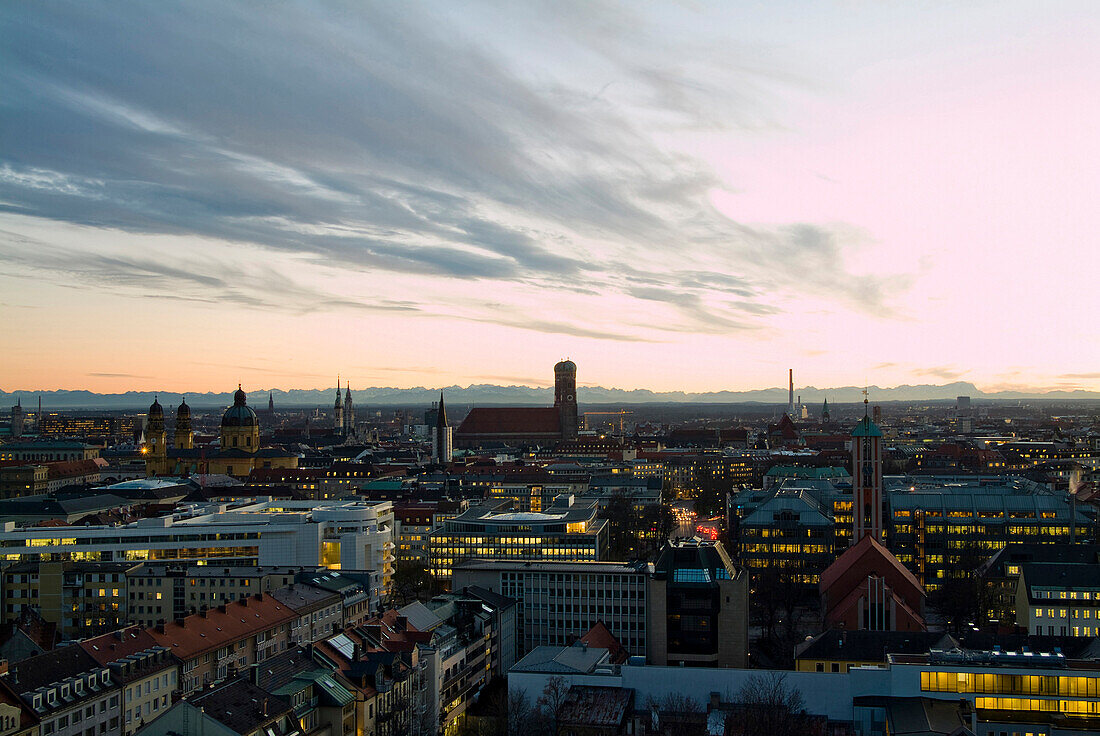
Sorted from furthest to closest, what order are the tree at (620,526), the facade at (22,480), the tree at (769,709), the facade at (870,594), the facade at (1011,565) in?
the facade at (22,480), the tree at (620,526), the facade at (1011,565), the facade at (870,594), the tree at (769,709)

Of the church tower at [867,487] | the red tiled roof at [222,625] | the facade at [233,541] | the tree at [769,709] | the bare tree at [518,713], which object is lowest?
the bare tree at [518,713]

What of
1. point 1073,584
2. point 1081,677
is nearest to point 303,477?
point 1073,584

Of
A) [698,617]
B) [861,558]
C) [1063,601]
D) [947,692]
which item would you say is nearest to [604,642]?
[698,617]

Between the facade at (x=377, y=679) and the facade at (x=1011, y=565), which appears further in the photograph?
the facade at (x=1011, y=565)

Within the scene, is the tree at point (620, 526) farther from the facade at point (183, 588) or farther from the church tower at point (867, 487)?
the facade at point (183, 588)

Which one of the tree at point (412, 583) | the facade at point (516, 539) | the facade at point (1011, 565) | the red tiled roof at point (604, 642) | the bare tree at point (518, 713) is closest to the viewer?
the bare tree at point (518, 713)

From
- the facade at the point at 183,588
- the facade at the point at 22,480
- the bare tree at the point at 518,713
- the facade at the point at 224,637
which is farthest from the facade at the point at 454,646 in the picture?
the facade at the point at 22,480

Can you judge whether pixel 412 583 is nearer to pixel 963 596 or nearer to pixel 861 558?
pixel 861 558
